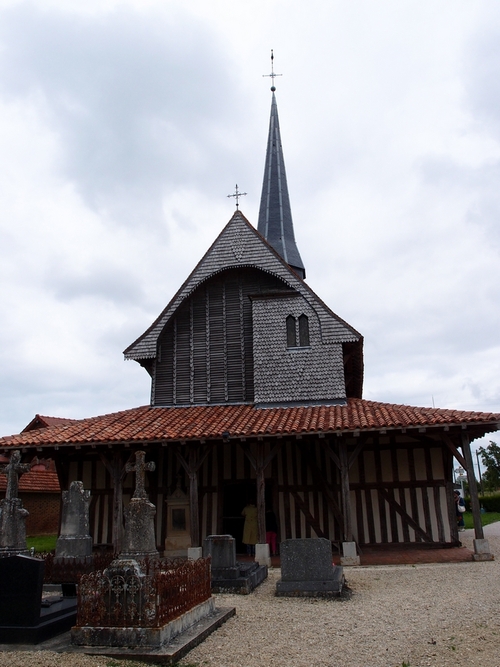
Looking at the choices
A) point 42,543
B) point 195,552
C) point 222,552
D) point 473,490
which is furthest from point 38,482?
point 473,490

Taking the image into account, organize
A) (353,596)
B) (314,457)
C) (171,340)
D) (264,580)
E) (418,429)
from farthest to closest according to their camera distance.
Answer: (171,340), (314,457), (418,429), (264,580), (353,596)

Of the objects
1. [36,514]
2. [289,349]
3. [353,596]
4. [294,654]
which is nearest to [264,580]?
[353,596]

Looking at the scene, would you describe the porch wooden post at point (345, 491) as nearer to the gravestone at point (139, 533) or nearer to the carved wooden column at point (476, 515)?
the carved wooden column at point (476, 515)

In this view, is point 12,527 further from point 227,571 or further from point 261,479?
point 261,479

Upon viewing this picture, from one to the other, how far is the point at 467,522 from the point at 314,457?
1556 centimetres

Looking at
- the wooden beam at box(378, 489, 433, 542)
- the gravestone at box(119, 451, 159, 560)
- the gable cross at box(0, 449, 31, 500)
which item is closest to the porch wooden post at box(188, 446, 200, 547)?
the wooden beam at box(378, 489, 433, 542)

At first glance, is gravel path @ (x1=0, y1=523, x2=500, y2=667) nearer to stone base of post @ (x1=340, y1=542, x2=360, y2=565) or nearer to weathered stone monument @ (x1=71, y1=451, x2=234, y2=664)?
weathered stone monument @ (x1=71, y1=451, x2=234, y2=664)

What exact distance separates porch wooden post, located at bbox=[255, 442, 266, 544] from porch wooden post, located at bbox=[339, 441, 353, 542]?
1.89 metres

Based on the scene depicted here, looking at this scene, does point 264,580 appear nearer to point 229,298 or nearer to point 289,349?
point 289,349

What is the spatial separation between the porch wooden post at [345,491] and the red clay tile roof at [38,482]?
15652 millimetres

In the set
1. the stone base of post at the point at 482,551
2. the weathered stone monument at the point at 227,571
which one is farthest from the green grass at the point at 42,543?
the stone base of post at the point at 482,551

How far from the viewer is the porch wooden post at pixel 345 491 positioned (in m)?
12.9

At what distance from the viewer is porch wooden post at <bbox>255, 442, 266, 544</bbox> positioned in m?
13.2

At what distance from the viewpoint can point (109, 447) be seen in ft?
46.2
